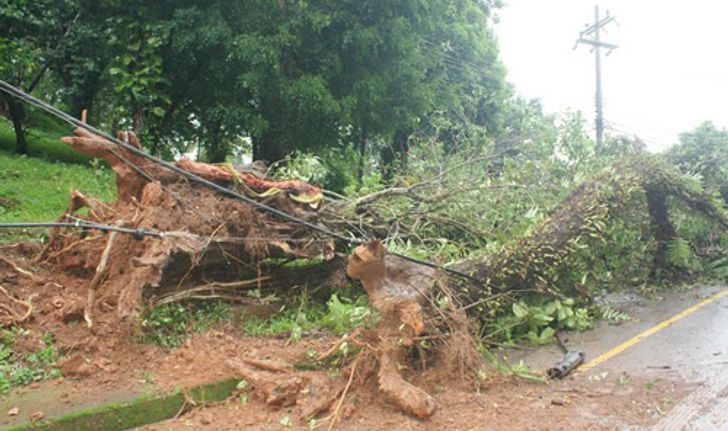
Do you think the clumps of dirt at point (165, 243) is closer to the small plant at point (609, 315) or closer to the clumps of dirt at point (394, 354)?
the clumps of dirt at point (394, 354)

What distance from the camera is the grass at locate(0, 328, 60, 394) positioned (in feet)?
13.1

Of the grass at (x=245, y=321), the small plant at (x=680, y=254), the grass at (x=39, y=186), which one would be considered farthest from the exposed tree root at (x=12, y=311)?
the small plant at (x=680, y=254)

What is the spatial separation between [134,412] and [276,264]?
8.42 ft

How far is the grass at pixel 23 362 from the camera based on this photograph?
4004 mm

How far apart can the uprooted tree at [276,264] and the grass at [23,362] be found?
25 centimetres

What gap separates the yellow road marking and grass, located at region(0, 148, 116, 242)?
5994 millimetres

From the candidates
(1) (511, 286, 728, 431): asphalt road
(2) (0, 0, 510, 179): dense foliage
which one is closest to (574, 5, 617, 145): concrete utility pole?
(2) (0, 0, 510, 179): dense foliage

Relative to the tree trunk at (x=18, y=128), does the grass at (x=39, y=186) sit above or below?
below

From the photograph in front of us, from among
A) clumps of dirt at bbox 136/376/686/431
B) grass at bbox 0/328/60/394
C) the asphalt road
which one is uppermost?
grass at bbox 0/328/60/394

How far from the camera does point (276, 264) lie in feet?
20.2

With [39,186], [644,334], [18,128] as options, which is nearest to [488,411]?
[644,334]

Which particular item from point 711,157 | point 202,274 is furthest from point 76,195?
point 711,157

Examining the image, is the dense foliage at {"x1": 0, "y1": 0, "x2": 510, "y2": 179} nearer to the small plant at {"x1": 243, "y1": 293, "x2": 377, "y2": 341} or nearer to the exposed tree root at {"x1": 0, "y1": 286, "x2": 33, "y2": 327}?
the small plant at {"x1": 243, "y1": 293, "x2": 377, "y2": 341}

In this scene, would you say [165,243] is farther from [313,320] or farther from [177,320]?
[313,320]
